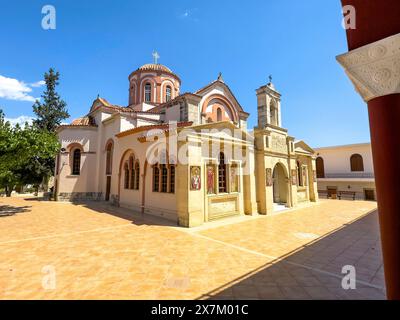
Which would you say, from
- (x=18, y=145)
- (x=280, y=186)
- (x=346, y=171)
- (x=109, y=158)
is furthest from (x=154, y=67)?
(x=346, y=171)

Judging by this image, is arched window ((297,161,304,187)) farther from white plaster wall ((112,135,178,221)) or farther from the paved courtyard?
white plaster wall ((112,135,178,221))

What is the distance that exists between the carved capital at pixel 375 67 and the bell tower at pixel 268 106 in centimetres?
1176

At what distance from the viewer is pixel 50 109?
26.3 metres

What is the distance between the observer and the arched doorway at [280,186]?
15.9 metres

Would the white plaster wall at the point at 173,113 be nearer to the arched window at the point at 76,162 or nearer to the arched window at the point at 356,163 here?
the arched window at the point at 76,162

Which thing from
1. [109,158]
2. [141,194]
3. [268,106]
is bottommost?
[141,194]

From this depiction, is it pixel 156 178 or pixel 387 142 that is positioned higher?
pixel 387 142

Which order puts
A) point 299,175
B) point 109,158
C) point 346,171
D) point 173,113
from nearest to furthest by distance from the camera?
point 173,113 → point 299,175 → point 109,158 → point 346,171

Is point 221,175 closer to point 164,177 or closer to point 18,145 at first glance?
point 164,177

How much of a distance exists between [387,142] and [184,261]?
516 centimetres

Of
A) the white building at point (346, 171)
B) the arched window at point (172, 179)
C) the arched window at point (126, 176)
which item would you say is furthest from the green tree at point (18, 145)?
the white building at point (346, 171)

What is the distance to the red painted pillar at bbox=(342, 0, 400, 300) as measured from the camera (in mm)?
2064

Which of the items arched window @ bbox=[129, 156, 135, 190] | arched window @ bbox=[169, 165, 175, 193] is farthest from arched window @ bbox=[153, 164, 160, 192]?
arched window @ bbox=[129, 156, 135, 190]

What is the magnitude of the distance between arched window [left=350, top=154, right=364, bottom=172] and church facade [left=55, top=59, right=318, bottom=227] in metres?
8.74
